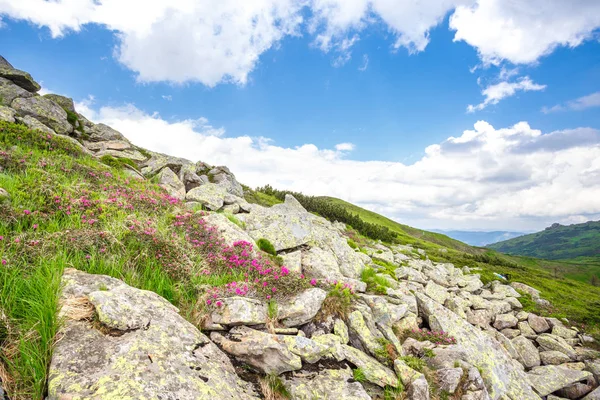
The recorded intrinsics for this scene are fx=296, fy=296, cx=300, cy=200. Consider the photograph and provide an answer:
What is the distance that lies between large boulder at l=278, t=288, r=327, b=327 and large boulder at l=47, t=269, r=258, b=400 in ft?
7.90

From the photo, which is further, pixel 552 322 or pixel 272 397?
pixel 552 322

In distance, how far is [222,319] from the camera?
311 inches

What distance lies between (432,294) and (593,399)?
8.75 m

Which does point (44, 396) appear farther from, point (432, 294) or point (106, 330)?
point (432, 294)

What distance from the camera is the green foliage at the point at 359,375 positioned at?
764cm

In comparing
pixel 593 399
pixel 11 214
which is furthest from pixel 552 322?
pixel 11 214

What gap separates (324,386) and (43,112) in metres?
35.5

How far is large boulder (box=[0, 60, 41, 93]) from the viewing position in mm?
31844

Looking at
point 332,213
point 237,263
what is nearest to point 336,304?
point 237,263

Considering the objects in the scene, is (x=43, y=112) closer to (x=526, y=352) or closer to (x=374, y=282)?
(x=374, y=282)

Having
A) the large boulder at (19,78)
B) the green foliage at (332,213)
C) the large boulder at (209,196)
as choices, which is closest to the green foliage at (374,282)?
the large boulder at (209,196)

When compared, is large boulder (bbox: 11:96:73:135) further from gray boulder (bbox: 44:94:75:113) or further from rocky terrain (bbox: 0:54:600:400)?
rocky terrain (bbox: 0:54:600:400)

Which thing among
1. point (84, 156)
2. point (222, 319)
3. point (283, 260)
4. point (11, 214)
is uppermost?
point (84, 156)

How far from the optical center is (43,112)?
28.5 m
